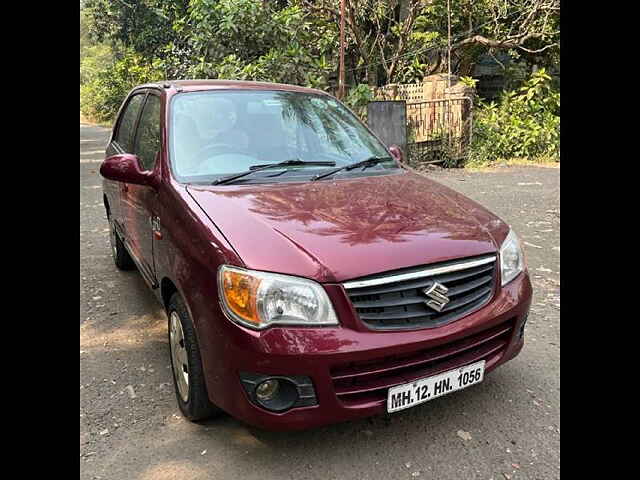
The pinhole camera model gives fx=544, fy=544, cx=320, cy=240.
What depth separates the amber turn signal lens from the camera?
2111 mm

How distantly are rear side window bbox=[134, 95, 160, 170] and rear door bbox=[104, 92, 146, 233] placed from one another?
231mm

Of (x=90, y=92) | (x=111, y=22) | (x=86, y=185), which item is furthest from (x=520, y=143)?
Answer: (x=90, y=92)

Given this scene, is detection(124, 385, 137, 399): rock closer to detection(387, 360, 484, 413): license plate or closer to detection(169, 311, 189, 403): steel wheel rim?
detection(169, 311, 189, 403): steel wheel rim

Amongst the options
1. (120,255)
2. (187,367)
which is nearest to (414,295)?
(187,367)

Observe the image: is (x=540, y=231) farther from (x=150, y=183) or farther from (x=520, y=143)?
(x=520, y=143)

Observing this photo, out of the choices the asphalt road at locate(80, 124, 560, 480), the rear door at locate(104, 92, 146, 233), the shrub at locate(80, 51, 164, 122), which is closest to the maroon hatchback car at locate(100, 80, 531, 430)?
the asphalt road at locate(80, 124, 560, 480)

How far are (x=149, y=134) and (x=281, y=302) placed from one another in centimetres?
196

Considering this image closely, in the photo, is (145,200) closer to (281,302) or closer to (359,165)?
(359,165)

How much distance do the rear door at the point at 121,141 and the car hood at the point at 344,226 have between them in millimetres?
1611

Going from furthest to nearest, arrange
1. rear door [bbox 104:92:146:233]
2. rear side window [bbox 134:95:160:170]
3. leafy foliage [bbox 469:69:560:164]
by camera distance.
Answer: leafy foliage [bbox 469:69:560:164]
rear door [bbox 104:92:146:233]
rear side window [bbox 134:95:160:170]

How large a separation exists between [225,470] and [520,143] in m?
10.9

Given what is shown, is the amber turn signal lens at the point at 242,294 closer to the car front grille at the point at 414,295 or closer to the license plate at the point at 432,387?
the car front grille at the point at 414,295

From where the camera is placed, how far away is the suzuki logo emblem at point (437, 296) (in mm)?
2234

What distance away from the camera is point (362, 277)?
214cm
